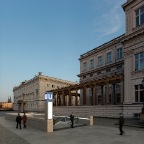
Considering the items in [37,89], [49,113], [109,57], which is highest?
[109,57]

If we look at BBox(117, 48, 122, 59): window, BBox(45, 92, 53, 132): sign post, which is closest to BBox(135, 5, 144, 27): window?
BBox(117, 48, 122, 59): window

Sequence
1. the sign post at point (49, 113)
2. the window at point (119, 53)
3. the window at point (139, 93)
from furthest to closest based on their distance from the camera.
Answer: the window at point (119, 53) → the window at point (139, 93) → the sign post at point (49, 113)

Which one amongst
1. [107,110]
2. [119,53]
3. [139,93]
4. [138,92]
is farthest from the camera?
[119,53]

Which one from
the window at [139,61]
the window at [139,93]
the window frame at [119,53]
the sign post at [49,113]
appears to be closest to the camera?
the sign post at [49,113]

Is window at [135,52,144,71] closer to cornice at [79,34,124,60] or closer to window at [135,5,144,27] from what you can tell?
window at [135,5,144,27]

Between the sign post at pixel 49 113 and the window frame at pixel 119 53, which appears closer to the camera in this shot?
the sign post at pixel 49 113

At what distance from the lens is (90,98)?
190 ft

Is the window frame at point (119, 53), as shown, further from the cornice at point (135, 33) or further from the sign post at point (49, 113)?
the sign post at point (49, 113)

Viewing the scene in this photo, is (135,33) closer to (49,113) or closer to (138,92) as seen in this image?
(138,92)

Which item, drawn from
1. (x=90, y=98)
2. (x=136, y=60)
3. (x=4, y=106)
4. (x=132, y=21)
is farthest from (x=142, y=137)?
(x=4, y=106)

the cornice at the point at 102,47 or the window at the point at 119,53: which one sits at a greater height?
the cornice at the point at 102,47

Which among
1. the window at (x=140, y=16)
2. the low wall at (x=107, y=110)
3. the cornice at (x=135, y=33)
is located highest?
the window at (x=140, y=16)

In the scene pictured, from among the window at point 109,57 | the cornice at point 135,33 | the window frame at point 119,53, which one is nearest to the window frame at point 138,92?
the cornice at point 135,33

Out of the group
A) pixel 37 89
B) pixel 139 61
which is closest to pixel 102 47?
pixel 139 61
